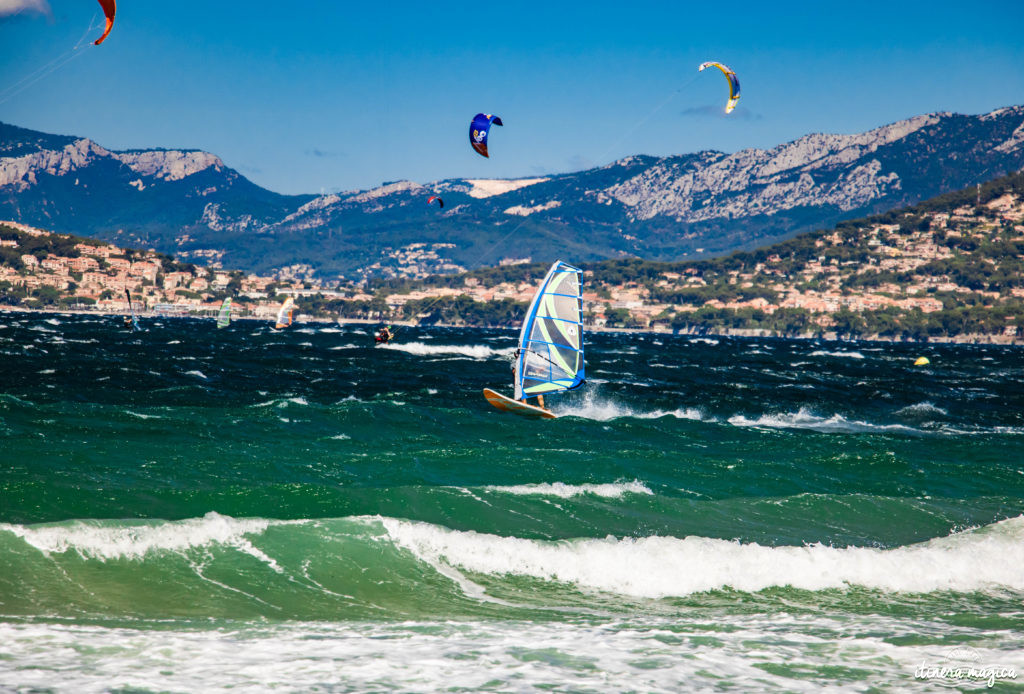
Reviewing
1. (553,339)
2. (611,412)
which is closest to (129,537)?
(553,339)

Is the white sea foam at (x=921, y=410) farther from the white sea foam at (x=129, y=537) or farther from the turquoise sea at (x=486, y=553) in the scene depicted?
the white sea foam at (x=129, y=537)

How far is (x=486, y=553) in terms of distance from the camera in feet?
43.1

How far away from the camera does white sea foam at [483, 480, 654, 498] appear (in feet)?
58.1

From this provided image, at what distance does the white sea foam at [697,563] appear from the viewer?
12.7m

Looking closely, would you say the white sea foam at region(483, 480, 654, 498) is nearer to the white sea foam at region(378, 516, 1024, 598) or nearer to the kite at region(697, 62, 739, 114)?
the white sea foam at region(378, 516, 1024, 598)

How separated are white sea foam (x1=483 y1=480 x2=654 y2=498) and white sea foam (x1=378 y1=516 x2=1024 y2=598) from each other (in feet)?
12.5

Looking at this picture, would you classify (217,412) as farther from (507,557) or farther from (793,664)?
(793,664)

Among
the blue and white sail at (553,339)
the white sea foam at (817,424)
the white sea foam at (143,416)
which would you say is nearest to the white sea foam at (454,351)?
the white sea foam at (817,424)

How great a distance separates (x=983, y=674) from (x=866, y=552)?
205 inches

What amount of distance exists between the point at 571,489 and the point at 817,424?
1799 centimetres

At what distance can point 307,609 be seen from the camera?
10.8 meters

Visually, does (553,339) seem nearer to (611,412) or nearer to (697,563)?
(611,412)

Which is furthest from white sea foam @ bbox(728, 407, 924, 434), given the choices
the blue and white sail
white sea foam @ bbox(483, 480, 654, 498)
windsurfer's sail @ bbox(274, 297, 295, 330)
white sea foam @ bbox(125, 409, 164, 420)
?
windsurfer's sail @ bbox(274, 297, 295, 330)

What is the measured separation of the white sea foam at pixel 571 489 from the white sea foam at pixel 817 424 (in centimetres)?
1380
